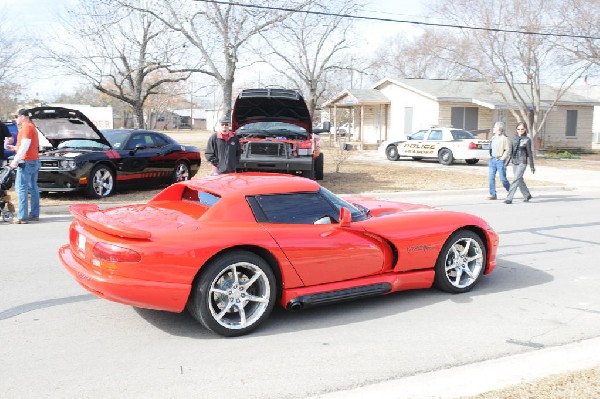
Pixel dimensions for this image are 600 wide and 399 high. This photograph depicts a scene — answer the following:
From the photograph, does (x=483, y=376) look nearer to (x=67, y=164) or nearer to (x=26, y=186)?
(x=26, y=186)

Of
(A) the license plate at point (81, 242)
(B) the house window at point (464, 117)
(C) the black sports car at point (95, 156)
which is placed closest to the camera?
(A) the license plate at point (81, 242)

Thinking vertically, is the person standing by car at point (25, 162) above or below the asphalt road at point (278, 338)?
above

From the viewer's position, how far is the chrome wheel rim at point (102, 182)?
12.1 metres

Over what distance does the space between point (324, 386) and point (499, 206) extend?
1009 centimetres

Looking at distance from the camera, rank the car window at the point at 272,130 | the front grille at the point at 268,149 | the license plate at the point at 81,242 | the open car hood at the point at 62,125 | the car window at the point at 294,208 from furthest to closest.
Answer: the car window at the point at 272,130
the front grille at the point at 268,149
the open car hood at the point at 62,125
the car window at the point at 294,208
the license plate at the point at 81,242

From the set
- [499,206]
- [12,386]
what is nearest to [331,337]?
[12,386]

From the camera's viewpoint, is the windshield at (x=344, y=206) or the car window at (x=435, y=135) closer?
the windshield at (x=344, y=206)

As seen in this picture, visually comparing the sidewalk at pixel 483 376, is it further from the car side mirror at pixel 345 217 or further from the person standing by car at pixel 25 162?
the person standing by car at pixel 25 162

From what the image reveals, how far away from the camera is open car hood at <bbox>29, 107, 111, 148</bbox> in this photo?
11.5 metres

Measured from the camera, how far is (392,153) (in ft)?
89.0

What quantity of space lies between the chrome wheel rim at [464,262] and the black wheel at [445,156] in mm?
19213

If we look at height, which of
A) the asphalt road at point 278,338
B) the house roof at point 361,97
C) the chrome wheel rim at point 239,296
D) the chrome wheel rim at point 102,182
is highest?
the house roof at point 361,97

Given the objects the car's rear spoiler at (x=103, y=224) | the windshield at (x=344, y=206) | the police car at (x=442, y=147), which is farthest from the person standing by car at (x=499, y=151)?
the police car at (x=442, y=147)

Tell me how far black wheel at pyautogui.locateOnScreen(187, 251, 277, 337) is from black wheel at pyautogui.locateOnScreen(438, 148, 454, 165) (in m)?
21.0
